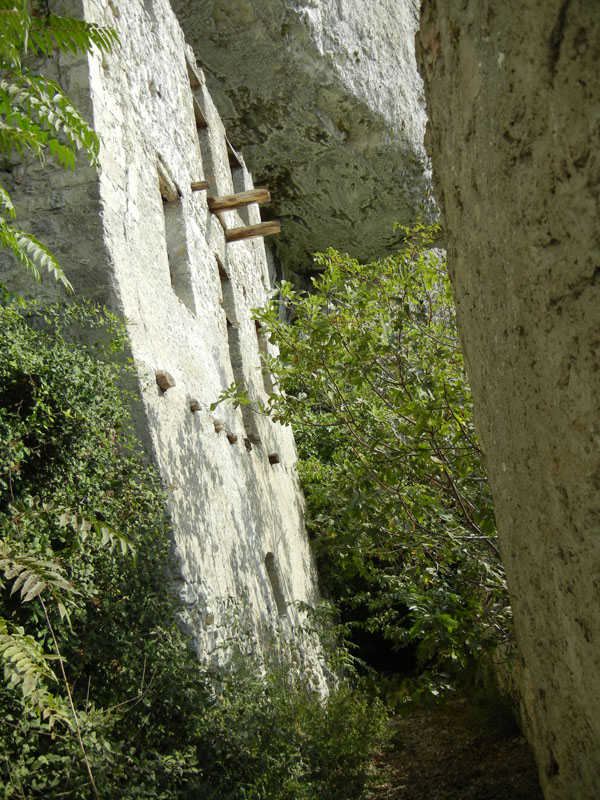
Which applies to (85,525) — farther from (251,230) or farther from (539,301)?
(251,230)

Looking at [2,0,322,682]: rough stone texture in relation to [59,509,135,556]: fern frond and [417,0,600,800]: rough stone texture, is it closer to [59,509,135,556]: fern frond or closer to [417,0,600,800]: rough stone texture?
[59,509,135,556]: fern frond

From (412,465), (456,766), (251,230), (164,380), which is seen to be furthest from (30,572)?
(251,230)

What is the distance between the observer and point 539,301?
1.86 m

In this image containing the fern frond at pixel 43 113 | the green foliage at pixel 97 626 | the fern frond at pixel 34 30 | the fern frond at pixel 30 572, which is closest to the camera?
the fern frond at pixel 30 572

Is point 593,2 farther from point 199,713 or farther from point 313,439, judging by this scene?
point 313,439

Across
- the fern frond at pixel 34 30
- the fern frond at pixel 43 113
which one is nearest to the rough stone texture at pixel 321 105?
the fern frond at pixel 34 30

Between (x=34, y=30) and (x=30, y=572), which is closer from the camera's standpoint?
(x=30, y=572)

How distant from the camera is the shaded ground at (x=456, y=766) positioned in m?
5.11

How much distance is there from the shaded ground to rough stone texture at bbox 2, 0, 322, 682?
4.05 ft

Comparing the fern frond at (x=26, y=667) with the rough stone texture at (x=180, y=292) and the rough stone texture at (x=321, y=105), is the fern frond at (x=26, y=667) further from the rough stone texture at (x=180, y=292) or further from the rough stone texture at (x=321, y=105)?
the rough stone texture at (x=321, y=105)

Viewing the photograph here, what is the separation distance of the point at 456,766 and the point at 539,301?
5.30 m

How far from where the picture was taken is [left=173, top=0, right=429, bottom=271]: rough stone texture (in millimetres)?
11586

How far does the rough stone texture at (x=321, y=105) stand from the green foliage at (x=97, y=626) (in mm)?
8515

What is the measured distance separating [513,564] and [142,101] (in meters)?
5.50
